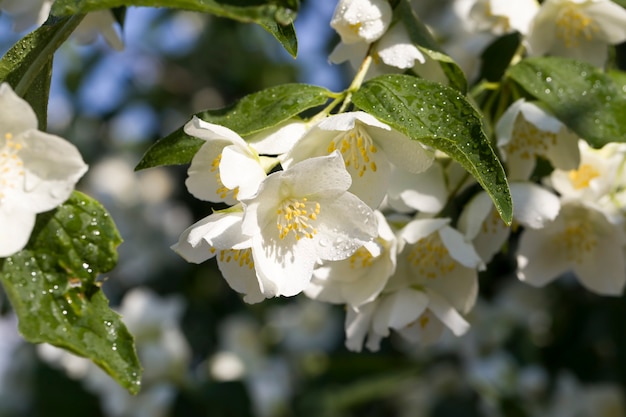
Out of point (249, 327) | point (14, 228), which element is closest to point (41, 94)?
point (14, 228)

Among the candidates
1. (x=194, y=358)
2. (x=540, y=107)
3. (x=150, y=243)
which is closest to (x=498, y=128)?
(x=540, y=107)

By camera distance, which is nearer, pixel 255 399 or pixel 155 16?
pixel 255 399

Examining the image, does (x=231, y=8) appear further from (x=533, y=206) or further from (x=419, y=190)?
(x=533, y=206)

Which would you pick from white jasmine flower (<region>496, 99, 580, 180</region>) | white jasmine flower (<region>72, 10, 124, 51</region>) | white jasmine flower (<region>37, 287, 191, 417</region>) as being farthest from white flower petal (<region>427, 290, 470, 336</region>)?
white jasmine flower (<region>37, 287, 191, 417</region>)

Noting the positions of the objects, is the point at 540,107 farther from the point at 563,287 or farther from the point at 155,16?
the point at 155,16

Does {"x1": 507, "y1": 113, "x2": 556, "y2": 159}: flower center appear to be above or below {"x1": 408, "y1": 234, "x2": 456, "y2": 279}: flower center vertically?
above

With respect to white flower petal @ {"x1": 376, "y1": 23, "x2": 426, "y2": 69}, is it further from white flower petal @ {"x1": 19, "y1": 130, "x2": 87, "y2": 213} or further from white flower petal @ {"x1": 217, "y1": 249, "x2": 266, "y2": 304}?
white flower petal @ {"x1": 19, "y1": 130, "x2": 87, "y2": 213}
